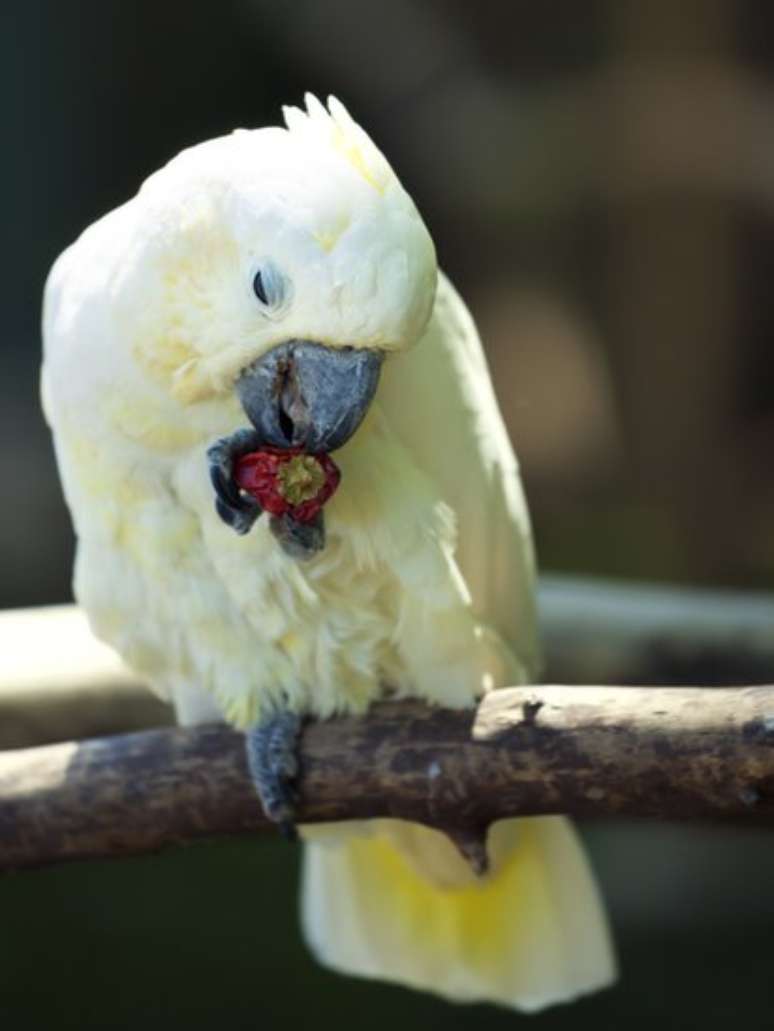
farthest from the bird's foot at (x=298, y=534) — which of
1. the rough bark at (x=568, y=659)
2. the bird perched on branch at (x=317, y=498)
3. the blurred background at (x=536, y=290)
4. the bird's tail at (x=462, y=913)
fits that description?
the blurred background at (x=536, y=290)

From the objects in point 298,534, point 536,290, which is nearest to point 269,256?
point 298,534

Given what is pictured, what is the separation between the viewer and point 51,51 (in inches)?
193

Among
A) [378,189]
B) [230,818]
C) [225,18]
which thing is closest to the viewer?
[378,189]

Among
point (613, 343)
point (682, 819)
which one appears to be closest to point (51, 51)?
point (613, 343)

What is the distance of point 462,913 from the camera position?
123 inches

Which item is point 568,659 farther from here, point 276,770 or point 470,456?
point 276,770

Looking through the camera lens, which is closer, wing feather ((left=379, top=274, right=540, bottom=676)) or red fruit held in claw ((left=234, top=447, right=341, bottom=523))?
red fruit held in claw ((left=234, top=447, right=341, bottom=523))

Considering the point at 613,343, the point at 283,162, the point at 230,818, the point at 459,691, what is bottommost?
the point at 230,818

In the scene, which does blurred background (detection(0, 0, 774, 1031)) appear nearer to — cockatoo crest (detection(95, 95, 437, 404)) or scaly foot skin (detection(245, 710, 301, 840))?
scaly foot skin (detection(245, 710, 301, 840))

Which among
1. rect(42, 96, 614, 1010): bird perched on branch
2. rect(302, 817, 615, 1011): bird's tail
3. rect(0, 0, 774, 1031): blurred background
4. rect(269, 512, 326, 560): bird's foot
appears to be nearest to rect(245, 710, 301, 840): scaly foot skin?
rect(42, 96, 614, 1010): bird perched on branch

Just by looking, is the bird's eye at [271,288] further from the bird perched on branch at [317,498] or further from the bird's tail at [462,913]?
the bird's tail at [462,913]

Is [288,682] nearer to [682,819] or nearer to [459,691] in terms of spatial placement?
[459,691]

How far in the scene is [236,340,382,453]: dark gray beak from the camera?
82.2 inches

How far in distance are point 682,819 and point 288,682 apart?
0.70 meters
